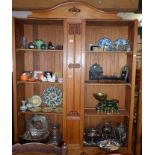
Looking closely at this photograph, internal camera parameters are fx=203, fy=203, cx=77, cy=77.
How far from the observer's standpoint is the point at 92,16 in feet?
6.86

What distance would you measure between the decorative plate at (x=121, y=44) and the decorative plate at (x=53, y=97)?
89cm

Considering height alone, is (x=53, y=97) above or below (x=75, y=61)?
below

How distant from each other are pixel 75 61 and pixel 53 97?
0.63 meters

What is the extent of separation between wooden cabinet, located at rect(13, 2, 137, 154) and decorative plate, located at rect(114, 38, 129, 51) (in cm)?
7

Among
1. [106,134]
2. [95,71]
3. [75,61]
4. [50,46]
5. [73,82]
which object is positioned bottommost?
[106,134]

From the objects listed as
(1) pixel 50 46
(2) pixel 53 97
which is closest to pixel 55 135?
(2) pixel 53 97

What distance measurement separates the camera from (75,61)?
2.16 meters

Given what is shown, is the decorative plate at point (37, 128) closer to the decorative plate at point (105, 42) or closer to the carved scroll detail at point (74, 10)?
the decorative plate at point (105, 42)

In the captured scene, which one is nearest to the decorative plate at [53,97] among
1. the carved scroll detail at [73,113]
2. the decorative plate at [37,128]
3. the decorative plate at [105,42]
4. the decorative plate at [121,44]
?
the decorative plate at [37,128]

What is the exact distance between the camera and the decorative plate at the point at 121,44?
230cm

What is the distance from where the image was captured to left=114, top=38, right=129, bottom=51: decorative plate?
2.30 metres

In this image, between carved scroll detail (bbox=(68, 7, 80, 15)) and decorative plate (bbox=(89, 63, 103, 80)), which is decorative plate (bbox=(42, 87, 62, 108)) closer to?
decorative plate (bbox=(89, 63, 103, 80))

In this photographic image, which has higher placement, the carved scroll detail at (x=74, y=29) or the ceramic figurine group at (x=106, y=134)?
the carved scroll detail at (x=74, y=29)

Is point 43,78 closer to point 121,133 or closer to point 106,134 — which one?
point 106,134
